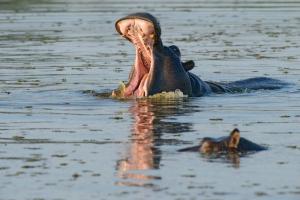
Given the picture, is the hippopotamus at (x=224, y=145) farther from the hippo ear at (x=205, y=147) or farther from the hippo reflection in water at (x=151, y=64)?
the hippo reflection in water at (x=151, y=64)

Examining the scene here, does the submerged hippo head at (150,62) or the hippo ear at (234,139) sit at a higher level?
the submerged hippo head at (150,62)

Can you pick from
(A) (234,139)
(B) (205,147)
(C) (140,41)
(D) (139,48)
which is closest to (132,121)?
(C) (140,41)

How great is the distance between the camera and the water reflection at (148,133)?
937 centimetres

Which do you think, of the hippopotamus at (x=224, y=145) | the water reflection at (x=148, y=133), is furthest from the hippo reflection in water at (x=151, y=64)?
the hippopotamus at (x=224, y=145)

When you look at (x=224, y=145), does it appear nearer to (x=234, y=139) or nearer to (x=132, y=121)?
(x=234, y=139)

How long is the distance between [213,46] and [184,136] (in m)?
11.2

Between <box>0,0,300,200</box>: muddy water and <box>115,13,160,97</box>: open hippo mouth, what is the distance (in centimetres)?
32

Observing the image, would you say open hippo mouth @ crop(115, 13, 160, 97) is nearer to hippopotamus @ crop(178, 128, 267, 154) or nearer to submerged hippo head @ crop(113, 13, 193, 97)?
submerged hippo head @ crop(113, 13, 193, 97)

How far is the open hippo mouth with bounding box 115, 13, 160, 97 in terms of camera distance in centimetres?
1354

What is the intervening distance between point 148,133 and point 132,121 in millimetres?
950

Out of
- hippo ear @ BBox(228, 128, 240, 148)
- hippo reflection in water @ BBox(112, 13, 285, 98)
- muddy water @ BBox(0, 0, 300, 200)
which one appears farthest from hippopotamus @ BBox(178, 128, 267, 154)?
hippo reflection in water @ BBox(112, 13, 285, 98)

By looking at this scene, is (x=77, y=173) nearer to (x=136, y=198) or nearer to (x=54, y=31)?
(x=136, y=198)

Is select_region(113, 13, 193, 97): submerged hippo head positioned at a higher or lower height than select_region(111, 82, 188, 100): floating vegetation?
higher

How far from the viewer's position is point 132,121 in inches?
486
